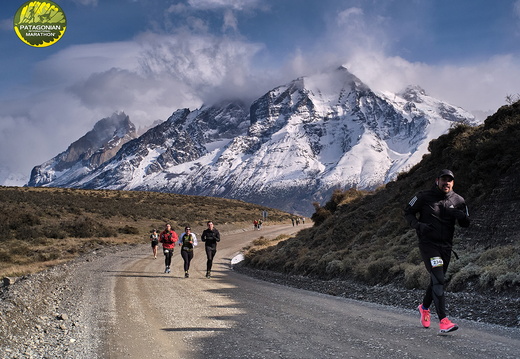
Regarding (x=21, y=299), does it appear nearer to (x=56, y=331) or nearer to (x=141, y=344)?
(x=56, y=331)

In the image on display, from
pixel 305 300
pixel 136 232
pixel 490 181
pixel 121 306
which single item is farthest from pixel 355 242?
pixel 136 232

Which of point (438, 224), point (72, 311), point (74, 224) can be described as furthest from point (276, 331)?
point (74, 224)

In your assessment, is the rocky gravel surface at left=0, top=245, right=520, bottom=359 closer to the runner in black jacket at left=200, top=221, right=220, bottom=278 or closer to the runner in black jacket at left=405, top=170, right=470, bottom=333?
the runner in black jacket at left=405, top=170, right=470, bottom=333

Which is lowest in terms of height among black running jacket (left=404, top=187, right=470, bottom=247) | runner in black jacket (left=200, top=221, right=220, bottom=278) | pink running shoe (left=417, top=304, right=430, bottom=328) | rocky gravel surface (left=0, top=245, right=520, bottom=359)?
rocky gravel surface (left=0, top=245, right=520, bottom=359)

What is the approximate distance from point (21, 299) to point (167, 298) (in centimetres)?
374

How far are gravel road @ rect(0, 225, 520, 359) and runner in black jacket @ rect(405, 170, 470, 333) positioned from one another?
844 millimetres

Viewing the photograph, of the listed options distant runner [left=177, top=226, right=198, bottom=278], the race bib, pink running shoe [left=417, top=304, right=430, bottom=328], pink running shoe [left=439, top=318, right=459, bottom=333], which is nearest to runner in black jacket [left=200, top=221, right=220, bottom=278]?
distant runner [left=177, top=226, right=198, bottom=278]

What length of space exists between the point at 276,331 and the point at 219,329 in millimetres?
1084

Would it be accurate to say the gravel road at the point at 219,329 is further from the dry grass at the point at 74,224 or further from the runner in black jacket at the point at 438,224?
the dry grass at the point at 74,224

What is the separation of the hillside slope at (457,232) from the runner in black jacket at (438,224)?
4.25 m

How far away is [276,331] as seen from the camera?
7836 millimetres

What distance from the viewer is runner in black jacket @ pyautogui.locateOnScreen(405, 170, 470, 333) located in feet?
23.7

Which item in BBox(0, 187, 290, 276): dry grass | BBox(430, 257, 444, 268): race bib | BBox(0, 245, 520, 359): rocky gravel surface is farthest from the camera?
BBox(0, 187, 290, 276): dry grass

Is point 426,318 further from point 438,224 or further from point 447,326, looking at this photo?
point 438,224
